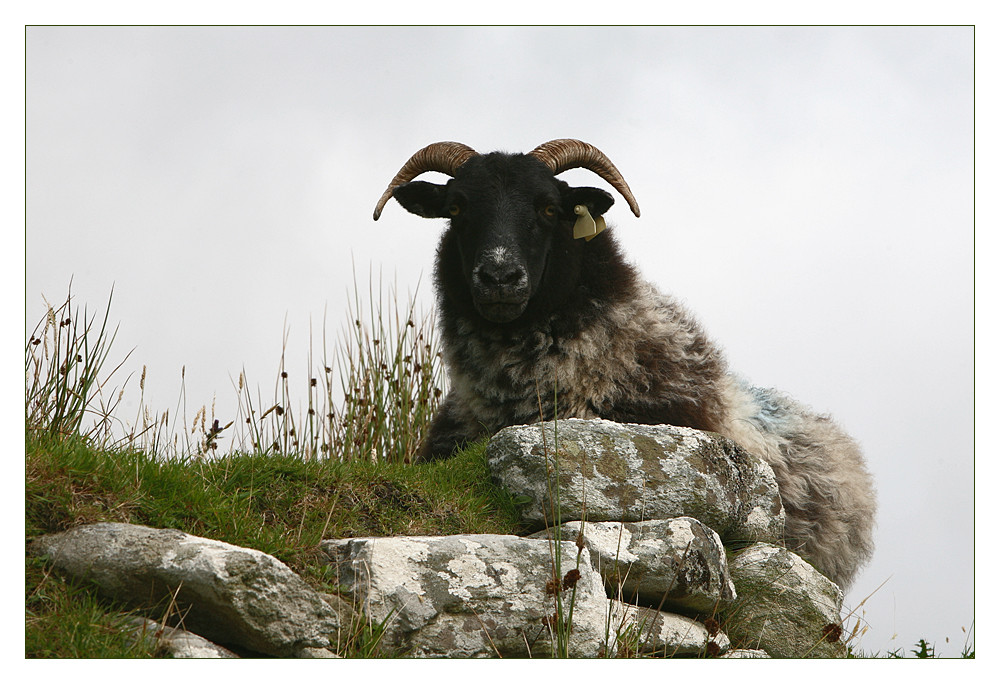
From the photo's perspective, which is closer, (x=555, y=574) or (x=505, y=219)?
(x=555, y=574)

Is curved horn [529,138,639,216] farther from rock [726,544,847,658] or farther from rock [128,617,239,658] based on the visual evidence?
rock [128,617,239,658]

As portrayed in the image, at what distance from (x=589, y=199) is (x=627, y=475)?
6.91 ft

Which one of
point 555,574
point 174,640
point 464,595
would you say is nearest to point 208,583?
point 174,640

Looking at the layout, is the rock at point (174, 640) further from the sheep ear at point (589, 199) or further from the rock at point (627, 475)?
the sheep ear at point (589, 199)

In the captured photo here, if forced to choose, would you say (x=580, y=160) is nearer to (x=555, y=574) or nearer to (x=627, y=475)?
(x=627, y=475)

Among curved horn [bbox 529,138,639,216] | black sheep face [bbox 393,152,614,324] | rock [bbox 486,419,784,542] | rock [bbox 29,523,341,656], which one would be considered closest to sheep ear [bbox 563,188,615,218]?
black sheep face [bbox 393,152,614,324]

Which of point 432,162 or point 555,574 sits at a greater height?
A: point 432,162

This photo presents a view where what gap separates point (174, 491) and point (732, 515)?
276cm

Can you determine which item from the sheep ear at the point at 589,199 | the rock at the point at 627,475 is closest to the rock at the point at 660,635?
the rock at the point at 627,475

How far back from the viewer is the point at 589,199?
20.3 feet

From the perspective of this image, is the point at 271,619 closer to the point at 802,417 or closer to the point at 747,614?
the point at 747,614

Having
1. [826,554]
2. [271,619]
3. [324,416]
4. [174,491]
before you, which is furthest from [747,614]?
[324,416]

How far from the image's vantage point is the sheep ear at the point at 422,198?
6391 mm

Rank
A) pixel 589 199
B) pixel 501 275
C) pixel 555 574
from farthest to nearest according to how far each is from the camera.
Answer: pixel 589 199 < pixel 501 275 < pixel 555 574
